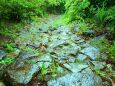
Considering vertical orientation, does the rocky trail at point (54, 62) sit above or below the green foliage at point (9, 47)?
below

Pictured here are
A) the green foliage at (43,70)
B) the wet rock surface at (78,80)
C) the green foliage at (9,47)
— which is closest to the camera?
the wet rock surface at (78,80)

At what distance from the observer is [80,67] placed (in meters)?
4.76

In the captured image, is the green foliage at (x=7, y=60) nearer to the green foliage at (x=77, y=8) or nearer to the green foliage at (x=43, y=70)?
the green foliage at (x=43, y=70)

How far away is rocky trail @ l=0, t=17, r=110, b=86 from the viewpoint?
4199 mm

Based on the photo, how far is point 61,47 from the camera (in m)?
5.95

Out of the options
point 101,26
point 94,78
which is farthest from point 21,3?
point 94,78

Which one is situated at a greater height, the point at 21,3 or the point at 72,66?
the point at 21,3

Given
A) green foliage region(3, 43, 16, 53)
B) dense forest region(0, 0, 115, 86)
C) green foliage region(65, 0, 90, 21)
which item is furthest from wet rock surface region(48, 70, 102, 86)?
green foliage region(65, 0, 90, 21)

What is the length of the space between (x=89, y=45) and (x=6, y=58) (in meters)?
2.51

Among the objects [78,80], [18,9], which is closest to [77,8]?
[18,9]

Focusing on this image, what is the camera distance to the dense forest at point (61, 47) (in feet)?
14.2

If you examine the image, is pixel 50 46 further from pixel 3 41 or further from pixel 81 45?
pixel 3 41

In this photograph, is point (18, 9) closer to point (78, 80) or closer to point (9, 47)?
point (9, 47)

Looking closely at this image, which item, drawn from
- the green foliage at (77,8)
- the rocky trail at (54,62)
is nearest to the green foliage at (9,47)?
the rocky trail at (54,62)
